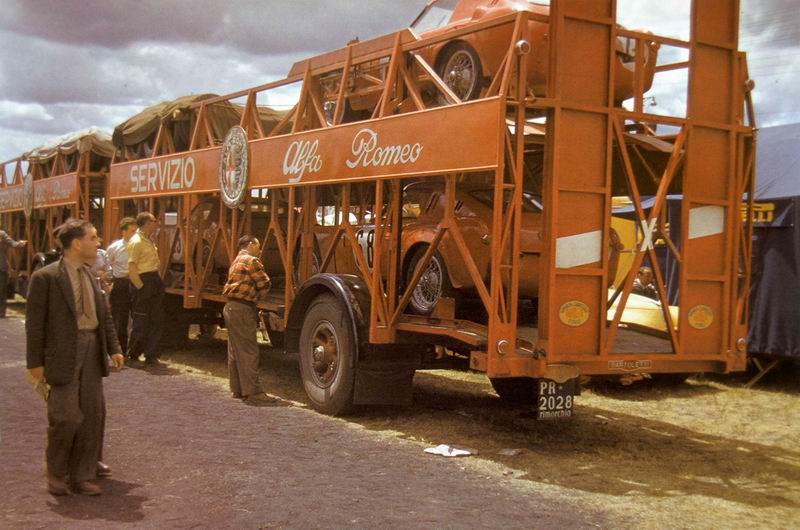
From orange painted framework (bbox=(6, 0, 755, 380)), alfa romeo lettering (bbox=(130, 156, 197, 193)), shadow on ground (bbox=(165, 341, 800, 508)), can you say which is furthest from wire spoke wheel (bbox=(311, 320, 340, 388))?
alfa romeo lettering (bbox=(130, 156, 197, 193))

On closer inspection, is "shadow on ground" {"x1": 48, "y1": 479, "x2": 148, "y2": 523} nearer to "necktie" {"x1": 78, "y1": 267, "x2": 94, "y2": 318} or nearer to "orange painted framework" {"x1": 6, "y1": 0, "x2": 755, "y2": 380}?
"necktie" {"x1": 78, "y1": 267, "x2": 94, "y2": 318}

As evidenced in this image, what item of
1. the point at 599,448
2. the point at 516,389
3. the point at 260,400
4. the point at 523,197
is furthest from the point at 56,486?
the point at 516,389

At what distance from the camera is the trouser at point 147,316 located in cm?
1138

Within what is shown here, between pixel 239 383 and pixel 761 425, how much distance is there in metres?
5.41

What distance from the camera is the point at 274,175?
9.86 m

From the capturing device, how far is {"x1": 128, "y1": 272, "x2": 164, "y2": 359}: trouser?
37.3ft

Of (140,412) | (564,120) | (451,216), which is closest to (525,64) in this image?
(564,120)

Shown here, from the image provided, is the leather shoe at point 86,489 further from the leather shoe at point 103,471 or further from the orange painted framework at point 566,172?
the orange painted framework at point 566,172

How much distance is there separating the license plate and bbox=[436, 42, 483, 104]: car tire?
259 centimetres

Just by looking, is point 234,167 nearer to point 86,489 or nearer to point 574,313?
point 574,313

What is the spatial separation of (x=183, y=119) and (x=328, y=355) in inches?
216

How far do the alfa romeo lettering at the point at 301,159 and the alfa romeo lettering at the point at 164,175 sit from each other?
2637 millimetres

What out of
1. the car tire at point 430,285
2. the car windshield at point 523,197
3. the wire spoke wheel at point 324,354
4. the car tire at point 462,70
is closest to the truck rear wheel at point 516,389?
the car tire at point 430,285

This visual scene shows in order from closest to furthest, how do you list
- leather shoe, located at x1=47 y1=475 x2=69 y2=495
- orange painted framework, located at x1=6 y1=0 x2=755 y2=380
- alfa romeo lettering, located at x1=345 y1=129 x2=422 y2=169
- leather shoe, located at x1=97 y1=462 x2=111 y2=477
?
leather shoe, located at x1=47 y1=475 x2=69 y2=495, leather shoe, located at x1=97 y1=462 x2=111 y2=477, orange painted framework, located at x1=6 y1=0 x2=755 y2=380, alfa romeo lettering, located at x1=345 y1=129 x2=422 y2=169
